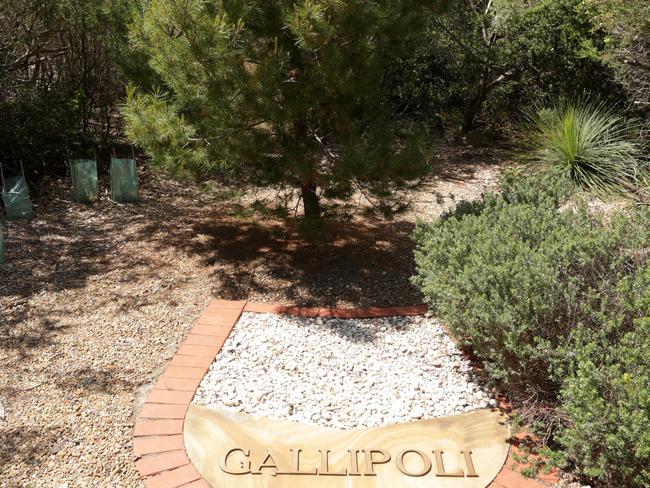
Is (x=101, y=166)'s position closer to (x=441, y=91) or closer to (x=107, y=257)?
(x=107, y=257)

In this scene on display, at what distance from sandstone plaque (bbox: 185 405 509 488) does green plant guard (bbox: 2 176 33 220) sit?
3370 mm

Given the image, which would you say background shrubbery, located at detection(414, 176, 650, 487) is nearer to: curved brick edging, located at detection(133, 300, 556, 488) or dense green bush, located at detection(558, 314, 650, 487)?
dense green bush, located at detection(558, 314, 650, 487)

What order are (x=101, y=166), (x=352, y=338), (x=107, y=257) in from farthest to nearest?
(x=101, y=166) < (x=107, y=257) < (x=352, y=338)

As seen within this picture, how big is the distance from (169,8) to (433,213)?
312cm

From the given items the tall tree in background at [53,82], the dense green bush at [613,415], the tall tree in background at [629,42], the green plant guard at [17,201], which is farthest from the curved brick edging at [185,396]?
the tall tree in background at [629,42]

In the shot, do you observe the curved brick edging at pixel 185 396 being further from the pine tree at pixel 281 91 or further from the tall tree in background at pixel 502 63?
the tall tree in background at pixel 502 63

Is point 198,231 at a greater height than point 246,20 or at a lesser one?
lesser

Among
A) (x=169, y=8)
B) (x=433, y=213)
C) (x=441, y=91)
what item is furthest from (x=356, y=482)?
(x=441, y=91)

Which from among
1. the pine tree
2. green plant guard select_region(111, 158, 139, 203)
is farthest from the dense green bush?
green plant guard select_region(111, 158, 139, 203)

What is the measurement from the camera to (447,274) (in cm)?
313

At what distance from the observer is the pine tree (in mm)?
3342

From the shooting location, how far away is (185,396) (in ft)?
9.38

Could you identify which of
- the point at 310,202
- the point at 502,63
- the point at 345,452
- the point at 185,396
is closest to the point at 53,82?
the point at 310,202

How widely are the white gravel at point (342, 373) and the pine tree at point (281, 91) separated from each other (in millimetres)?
1001
